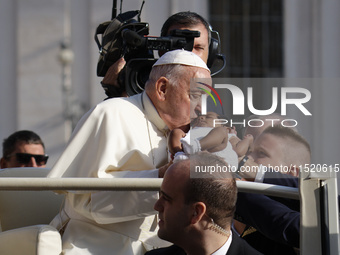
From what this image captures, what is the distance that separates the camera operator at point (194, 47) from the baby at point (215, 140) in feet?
2.72

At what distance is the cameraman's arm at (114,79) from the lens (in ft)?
12.6

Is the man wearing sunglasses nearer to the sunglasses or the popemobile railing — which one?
the sunglasses

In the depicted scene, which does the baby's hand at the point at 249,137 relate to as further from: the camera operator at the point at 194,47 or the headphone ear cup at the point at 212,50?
the headphone ear cup at the point at 212,50

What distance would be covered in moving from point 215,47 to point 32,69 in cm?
1084

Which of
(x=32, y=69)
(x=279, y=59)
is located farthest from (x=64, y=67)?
(x=279, y=59)

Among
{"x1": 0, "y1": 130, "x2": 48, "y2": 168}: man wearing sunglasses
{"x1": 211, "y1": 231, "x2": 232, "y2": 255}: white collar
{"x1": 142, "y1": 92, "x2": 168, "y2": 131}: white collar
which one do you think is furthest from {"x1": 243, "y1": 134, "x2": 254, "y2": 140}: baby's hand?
{"x1": 0, "y1": 130, "x2": 48, "y2": 168}: man wearing sunglasses

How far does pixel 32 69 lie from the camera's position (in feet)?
47.4

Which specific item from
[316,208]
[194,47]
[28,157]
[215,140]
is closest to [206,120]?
[215,140]

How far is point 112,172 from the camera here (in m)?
3.20

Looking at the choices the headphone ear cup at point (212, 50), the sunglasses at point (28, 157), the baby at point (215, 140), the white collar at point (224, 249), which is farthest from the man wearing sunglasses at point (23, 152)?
the white collar at point (224, 249)

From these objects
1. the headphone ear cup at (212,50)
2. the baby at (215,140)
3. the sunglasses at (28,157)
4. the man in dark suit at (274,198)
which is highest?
the headphone ear cup at (212,50)

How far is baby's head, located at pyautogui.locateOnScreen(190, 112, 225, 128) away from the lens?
2.95 metres

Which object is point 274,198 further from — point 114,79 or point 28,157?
A: point 28,157

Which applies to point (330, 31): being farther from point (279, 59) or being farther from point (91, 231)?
point (91, 231)
